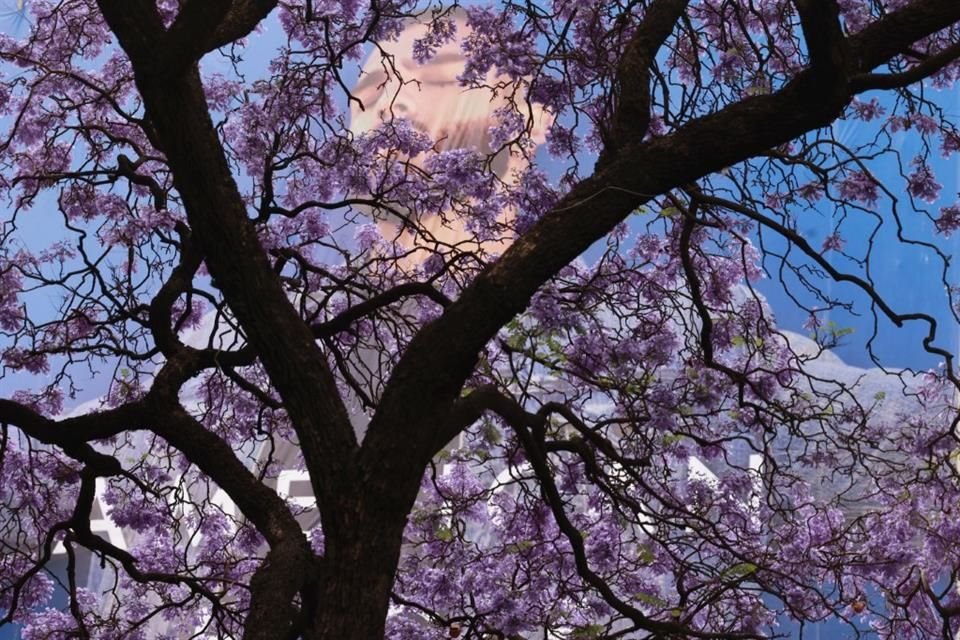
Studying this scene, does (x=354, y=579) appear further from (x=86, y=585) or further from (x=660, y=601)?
(x=86, y=585)

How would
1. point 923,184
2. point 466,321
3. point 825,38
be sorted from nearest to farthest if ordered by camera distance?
point 825,38 < point 466,321 < point 923,184

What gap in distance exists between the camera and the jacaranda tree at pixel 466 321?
2.02m

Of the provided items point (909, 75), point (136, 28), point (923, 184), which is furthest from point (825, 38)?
point (923, 184)

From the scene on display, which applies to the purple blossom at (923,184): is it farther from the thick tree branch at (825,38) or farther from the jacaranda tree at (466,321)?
the thick tree branch at (825,38)

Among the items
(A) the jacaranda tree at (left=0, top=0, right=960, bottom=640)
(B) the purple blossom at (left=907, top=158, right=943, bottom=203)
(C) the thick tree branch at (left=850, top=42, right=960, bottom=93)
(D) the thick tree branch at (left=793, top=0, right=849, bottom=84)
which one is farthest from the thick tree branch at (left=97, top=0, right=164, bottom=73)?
(B) the purple blossom at (left=907, top=158, right=943, bottom=203)

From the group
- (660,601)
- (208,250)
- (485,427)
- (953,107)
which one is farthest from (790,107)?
(953,107)

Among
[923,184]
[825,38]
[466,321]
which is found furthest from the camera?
[923,184]

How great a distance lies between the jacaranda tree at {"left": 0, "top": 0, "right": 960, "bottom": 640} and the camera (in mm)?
2020

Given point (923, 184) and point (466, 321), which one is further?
point (923, 184)

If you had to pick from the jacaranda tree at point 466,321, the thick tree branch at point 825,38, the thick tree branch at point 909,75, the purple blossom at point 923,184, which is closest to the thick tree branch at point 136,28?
the jacaranda tree at point 466,321

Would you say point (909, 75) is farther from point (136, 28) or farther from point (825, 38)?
point (136, 28)

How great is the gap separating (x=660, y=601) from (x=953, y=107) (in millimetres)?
4134

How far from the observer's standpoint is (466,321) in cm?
199

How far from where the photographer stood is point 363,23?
4.18 m
